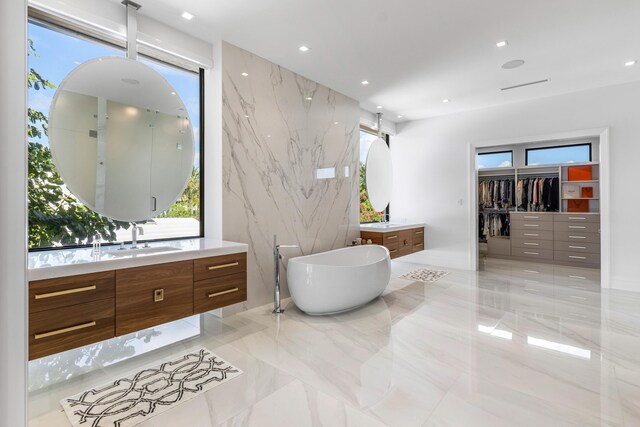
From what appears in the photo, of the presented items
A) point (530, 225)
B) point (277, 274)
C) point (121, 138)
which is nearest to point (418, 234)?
point (530, 225)

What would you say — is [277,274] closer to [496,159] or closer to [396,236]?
[396,236]

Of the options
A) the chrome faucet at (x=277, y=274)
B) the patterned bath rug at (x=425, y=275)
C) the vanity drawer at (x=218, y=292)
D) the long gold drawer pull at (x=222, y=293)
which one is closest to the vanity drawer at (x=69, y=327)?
the vanity drawer at (x=218, y=292)

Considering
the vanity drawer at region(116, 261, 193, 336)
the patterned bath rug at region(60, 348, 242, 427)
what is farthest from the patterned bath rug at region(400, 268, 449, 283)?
the vanity drawer at region(116, 261, 193, 336)

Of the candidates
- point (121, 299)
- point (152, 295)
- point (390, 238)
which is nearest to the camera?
point (121, 299)

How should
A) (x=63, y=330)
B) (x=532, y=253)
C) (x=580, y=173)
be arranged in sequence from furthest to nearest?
(x=532, y=253), (x=580, y=173), (x=63, y=330)

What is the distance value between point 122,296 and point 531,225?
6.80 meters

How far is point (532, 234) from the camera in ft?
20.1

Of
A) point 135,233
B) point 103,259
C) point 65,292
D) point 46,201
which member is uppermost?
point 46,201

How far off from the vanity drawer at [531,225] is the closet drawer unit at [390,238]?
3148 millimetres

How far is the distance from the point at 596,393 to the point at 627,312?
202 centimetres

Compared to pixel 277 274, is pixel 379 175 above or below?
above

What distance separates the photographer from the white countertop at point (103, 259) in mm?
1707

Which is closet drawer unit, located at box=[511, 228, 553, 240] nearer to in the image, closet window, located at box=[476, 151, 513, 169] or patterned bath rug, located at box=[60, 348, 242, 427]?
closet window, located at box=[476, 151, 513, 169]

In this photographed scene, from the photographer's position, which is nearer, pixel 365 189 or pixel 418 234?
pixel 365 189
